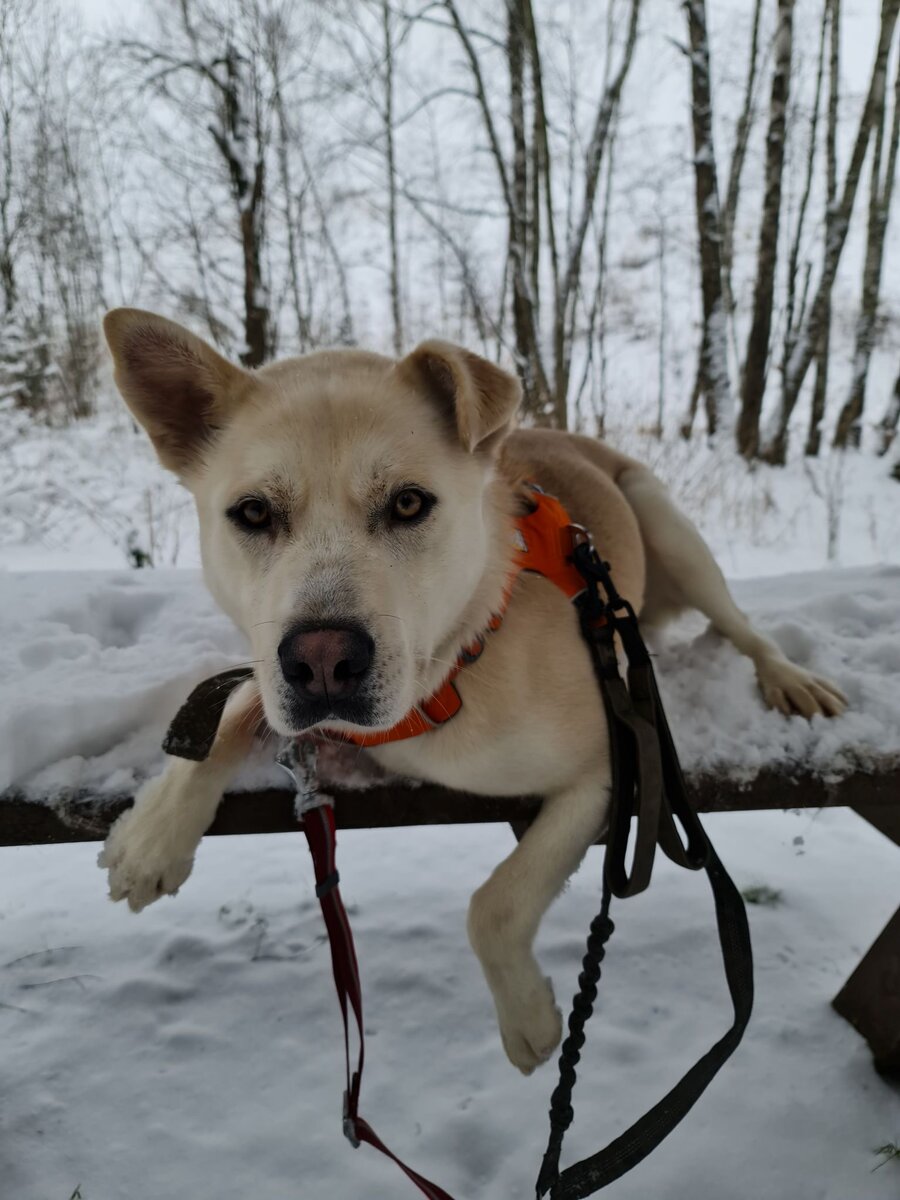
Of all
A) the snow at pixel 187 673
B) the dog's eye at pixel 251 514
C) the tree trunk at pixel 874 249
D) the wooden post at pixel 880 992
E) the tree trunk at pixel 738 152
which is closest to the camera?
the dog's eye at pixel 251 514

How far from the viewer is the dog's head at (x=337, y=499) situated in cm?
125

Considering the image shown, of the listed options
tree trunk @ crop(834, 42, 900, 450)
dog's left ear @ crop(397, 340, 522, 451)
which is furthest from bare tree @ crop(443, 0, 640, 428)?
dog's left ear @ crop(397, 340, 522, 451)

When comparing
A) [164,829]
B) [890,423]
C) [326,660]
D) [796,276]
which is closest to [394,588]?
[326,660]

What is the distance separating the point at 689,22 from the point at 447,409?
10.1 m

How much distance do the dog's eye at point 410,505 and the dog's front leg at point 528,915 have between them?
2.42 feet

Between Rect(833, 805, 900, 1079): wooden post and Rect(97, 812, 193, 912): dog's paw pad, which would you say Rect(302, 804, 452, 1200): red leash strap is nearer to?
Rect(97, 812, 193, 912): dog's paw pad

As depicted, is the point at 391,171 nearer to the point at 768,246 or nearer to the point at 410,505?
the point at 768,246

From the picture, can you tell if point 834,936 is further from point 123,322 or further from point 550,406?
point 550,406

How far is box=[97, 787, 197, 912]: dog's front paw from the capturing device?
1472mm

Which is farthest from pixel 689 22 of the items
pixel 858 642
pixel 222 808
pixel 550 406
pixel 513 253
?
pixel 222 808

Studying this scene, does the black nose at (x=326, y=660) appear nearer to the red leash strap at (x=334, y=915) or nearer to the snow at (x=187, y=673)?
the red leash strap at (x=334, y=915)

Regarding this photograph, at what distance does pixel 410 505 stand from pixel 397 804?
0.68 meters

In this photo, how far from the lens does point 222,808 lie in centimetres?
161

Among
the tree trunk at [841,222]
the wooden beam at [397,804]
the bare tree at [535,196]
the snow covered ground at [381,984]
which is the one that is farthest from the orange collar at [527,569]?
the tree trunk at [841,222]
